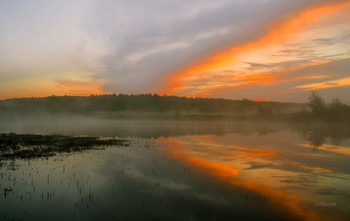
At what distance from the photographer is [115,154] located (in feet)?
72.6

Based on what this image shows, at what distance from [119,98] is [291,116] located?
4651 inches

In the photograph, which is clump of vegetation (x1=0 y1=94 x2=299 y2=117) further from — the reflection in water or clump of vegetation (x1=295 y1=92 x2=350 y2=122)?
the reflection in water

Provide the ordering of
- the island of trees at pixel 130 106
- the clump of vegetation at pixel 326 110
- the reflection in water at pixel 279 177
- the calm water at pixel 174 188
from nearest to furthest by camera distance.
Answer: the calm water at pixel 174 188 → the reflection in water at pixel 279 177 → the clump of vegetation at pixel 326 110 → the island of trees at pixel 130 106

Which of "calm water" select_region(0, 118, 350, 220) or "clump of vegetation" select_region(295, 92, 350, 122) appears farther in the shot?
"clump of vegetation" select_region(295, 92, 350, 122)

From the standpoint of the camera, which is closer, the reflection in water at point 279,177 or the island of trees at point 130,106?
the reflection in water at point 279,177

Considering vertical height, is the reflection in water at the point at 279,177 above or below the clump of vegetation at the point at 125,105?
below

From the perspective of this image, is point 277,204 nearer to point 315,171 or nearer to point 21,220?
point 315,171

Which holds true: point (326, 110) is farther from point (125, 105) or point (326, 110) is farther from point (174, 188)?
point (125, 105)

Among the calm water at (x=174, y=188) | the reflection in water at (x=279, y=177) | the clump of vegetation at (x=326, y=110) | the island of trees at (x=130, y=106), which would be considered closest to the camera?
the calm water at (x=174, y=188)

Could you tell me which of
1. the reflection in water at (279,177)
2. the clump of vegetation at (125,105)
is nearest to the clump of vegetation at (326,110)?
the reflection in water at (279,177)

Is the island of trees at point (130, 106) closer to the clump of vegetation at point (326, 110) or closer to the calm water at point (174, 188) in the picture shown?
the clump of vegetation at point (326, 110)

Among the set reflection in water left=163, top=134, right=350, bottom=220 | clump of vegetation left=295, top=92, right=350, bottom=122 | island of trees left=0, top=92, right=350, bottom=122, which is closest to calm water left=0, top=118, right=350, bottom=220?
reflection in water left=163, top=134, right=350, bottom=220

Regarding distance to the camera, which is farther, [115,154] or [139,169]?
[115,154]

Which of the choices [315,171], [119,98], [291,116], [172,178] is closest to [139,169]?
[172,178]
